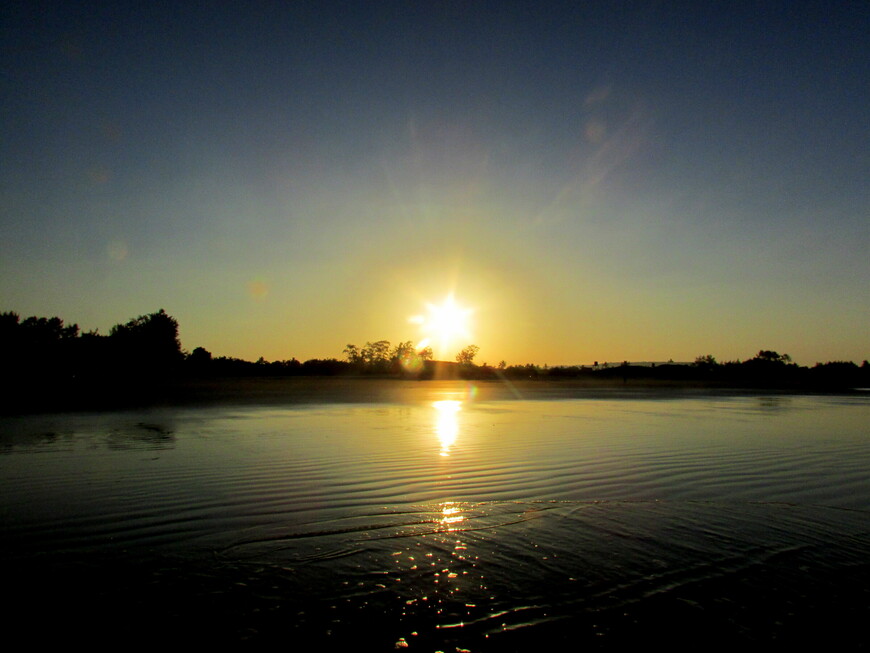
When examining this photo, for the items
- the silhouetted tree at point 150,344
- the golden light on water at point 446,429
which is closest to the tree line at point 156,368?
the silhouetted tree at point 150,344

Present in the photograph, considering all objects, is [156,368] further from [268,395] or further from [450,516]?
[450,516]

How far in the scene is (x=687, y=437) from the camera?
1872cm

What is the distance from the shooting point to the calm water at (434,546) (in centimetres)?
476

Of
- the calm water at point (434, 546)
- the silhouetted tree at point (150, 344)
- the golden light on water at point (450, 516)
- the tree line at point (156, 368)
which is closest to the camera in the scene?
the calm water at point (434, 546)

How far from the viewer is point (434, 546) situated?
6.84m

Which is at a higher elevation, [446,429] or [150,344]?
[150,344]

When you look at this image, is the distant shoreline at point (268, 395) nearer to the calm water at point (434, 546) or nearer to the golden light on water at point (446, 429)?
the golden light on water at point (446, 429)

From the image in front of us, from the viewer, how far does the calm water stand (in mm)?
4758

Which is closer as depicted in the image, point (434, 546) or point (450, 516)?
point (434, 546)

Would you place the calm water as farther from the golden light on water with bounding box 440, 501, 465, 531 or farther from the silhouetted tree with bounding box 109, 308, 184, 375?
the silhouetted tree with bounding box 109, 308, 184, 375

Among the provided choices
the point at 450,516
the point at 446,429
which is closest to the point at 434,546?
the point at 450,516

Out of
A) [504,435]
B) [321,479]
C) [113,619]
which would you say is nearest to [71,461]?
[321,479]

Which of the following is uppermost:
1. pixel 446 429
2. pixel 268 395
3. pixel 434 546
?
pixel 268 395

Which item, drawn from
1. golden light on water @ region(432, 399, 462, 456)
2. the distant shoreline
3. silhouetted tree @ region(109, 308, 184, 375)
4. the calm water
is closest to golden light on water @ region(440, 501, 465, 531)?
the calm water
